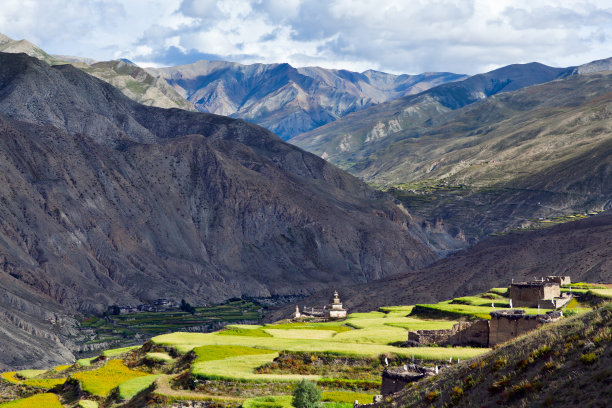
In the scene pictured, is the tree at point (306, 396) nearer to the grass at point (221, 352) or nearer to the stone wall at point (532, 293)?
the grass at point (221, 352)

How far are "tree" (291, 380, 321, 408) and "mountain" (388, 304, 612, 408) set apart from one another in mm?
7628

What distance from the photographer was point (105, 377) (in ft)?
176

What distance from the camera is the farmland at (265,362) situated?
40.3 m

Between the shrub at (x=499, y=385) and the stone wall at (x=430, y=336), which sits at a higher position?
the shrub at (x=499, y=385)

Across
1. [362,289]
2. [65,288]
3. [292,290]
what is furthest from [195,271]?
[362,289]

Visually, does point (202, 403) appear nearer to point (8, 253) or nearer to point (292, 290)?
point (8, 253)

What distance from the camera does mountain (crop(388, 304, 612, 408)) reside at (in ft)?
65.7

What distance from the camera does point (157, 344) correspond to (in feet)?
192

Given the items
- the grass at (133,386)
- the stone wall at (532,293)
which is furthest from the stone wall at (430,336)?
the grass at (133,386)

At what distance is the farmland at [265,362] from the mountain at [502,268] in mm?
49953

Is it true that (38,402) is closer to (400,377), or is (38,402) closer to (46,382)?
(46,382)

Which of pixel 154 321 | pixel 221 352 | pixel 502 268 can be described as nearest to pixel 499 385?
pixel 221 352

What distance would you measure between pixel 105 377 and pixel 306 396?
75.2ft

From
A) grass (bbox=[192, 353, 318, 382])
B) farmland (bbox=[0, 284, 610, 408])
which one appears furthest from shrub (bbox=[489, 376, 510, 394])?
grass (bbox=[192, 353, 318, 382])
